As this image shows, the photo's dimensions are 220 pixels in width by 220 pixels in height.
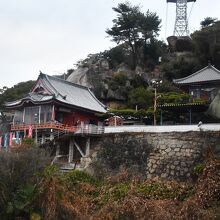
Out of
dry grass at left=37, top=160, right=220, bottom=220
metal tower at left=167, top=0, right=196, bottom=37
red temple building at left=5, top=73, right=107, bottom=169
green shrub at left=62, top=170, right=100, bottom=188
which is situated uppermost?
metal tower at left=167, top=0, right=196, bottom=37

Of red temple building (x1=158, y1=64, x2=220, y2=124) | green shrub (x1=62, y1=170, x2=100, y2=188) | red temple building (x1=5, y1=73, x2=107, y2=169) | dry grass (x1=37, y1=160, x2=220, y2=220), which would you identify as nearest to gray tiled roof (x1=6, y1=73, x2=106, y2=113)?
red temple building (x1=5, y1=73, x2=107, y2=169)

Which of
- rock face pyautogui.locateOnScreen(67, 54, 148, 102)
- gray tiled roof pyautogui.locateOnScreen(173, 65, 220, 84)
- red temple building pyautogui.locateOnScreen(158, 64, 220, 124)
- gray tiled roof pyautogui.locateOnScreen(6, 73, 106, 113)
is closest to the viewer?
red temple building pyautogui.locateOnScreen(158, 64, 220, 124)

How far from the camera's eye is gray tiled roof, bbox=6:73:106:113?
3546 centimetres

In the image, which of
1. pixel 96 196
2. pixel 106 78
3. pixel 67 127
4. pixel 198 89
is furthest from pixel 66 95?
pixel 96 196

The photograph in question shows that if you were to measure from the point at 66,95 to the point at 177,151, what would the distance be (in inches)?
545

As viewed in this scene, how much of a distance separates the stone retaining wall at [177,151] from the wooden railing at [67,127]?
399cm

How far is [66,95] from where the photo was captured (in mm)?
36812

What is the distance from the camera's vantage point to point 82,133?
29.3m

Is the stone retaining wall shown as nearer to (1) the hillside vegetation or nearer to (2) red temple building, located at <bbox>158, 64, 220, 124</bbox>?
(1) the hillside vegetation

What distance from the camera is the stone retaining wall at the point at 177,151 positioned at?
81.8 ft

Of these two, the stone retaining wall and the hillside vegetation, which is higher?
the stone retaining wall

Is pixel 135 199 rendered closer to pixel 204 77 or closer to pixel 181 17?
pixel 204 77

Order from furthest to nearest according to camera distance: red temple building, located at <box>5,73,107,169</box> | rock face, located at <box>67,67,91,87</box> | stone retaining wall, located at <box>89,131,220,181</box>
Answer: rock face, located at <box>67,67,91,87</box>
red temple building, located at <box>5,73,107,169</box>
stone retaining wall, located at <box>89,131,220,181</box>

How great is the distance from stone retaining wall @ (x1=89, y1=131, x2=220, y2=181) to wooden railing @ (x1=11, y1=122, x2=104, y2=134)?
157 inches
